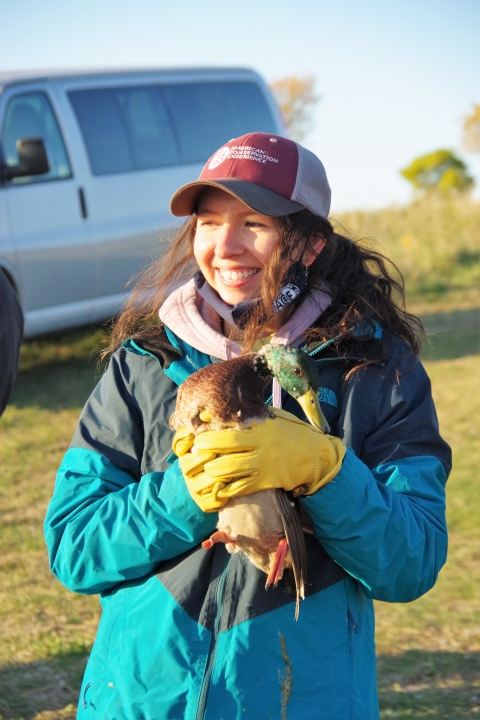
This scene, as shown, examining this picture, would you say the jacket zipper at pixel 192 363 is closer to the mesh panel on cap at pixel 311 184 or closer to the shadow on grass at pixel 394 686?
the mesh panel on cap at pixel 311 184

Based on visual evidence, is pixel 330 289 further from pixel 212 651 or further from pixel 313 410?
pixel 212 651

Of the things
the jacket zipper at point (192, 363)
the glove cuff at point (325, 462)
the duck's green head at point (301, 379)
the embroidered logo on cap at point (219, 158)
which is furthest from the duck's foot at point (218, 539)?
the embroidered logo on cap at point (219, 158)

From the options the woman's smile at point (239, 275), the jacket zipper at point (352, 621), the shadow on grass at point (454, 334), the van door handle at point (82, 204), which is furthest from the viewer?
the shadow on grass at point (454, 334)

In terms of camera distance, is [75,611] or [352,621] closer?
[352,621]

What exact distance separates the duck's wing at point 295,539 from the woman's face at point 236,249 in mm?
570

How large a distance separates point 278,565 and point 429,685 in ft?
6.51

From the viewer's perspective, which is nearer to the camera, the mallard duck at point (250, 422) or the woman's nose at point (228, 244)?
the mallard duck at point (250, 422)

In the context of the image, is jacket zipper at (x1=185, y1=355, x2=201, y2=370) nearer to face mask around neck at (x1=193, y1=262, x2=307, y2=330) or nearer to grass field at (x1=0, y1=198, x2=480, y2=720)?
face mask around neck at (x1=193, y1=262, x2=307, y2=330)

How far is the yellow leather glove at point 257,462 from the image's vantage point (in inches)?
64.7

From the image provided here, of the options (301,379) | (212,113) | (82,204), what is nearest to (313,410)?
(301,379)

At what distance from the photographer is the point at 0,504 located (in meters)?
5.05

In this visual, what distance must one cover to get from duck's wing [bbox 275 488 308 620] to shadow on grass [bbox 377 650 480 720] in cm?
170

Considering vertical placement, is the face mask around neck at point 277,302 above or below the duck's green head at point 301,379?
above

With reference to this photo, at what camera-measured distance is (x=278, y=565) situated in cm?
169
